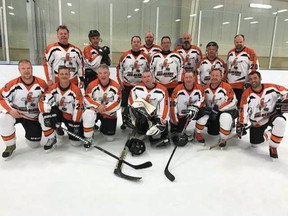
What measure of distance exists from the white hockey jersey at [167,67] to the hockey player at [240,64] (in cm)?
61

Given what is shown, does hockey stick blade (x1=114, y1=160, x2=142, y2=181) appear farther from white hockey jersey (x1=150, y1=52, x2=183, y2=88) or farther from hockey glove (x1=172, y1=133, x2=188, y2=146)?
white hockey jersey (x1=150, y1=52, x2=183, y2=88)

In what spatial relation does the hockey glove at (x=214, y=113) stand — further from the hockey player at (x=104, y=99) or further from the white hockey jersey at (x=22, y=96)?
the white hockey jersey at (x=22, y=96)

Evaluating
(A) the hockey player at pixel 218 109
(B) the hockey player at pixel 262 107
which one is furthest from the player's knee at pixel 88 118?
(B) the hockey player at pixel 262 107

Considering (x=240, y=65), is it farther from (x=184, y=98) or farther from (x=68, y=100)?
(x=68, y=100)

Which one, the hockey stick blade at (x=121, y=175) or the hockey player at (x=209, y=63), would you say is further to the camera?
the hockey player at (x=209, y=63)

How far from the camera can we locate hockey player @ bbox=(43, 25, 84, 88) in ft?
8.46

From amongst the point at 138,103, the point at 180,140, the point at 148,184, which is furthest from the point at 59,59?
the point at 148,184

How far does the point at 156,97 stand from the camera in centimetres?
241

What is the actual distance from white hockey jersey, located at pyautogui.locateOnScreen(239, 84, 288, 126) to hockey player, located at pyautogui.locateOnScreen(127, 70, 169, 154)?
701 mm

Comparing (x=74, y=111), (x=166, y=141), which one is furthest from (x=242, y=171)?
(x=74, y=111)

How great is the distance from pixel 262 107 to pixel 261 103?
0.04m

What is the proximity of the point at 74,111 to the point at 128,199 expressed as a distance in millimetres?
1049

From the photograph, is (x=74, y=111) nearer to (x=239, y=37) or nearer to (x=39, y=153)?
(x=39, y=153)

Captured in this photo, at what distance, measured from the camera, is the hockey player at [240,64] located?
2.90 m
